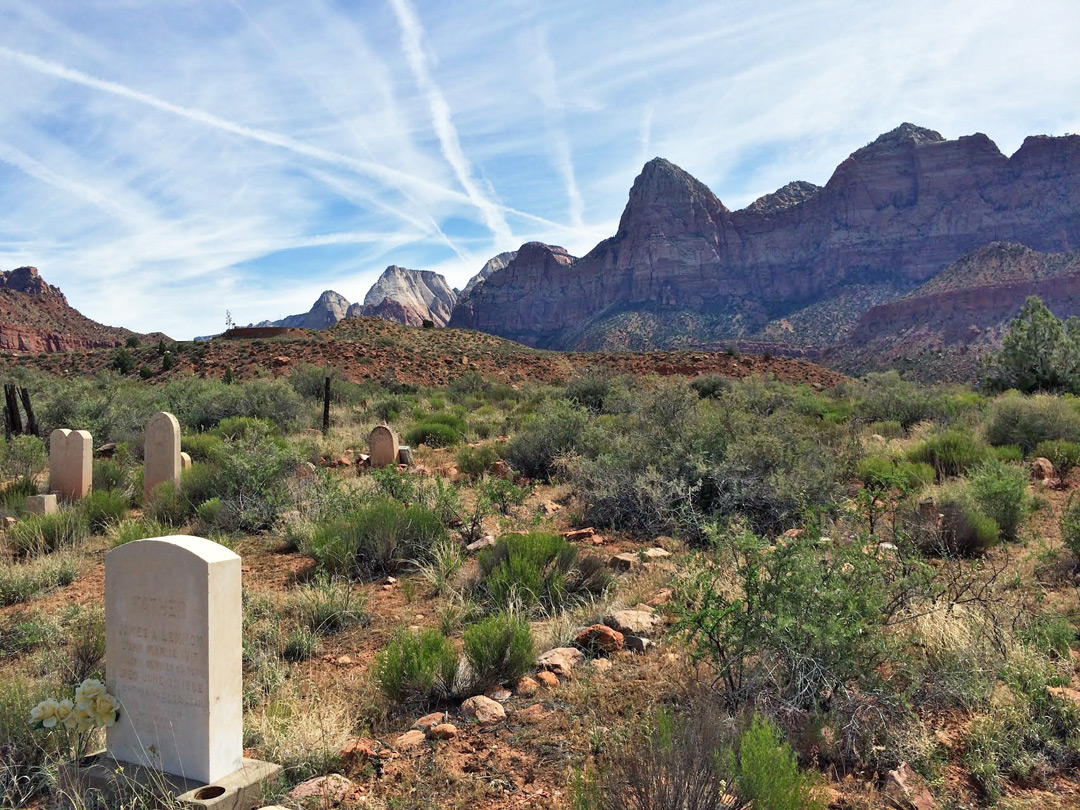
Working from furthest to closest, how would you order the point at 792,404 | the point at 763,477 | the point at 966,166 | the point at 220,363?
the point at 966,166
the point at 220,363
the point at 792,404
the point at 763,477

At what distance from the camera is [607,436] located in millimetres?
12008

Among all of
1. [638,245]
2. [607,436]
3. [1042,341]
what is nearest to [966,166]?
[638,245]

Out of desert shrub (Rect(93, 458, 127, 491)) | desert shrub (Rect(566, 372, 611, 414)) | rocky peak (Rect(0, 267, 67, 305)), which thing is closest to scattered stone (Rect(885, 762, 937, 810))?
desert shrub (Rect(93, 458, 127, 491))

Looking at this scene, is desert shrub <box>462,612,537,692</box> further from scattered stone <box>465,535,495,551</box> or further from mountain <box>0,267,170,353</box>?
mountain <box>0,267,170,353</box>

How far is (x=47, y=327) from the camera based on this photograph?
72.4 m

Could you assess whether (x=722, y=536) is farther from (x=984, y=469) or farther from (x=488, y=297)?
(x=488, y=297)

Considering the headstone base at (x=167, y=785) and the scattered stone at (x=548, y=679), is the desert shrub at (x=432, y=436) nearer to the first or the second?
the scattered stone at (x=548, y=679)

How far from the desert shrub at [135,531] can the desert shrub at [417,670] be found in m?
4.74

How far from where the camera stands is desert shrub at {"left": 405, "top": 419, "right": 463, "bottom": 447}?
1622cm

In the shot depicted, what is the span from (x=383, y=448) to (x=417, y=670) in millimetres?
9143

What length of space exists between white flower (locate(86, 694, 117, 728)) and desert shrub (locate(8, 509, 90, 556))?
5.20 meters

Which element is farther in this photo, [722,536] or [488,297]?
[488,297]

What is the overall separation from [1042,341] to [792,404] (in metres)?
8.92

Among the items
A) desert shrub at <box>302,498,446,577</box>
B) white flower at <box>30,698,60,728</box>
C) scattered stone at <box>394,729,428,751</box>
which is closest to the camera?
white flower at <box>30,698,60,728</box>
